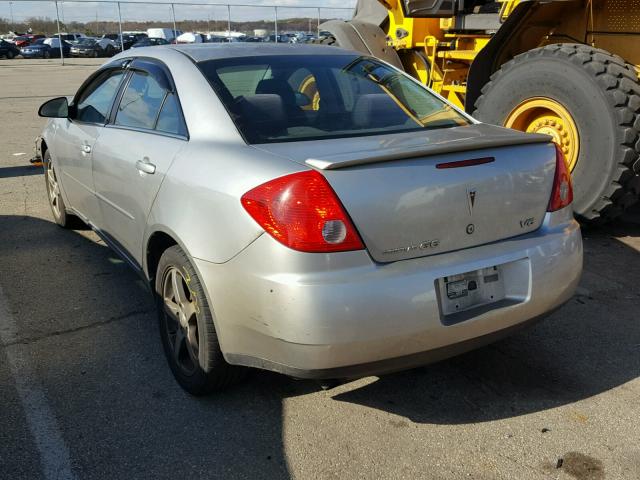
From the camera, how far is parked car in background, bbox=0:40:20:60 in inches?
1491

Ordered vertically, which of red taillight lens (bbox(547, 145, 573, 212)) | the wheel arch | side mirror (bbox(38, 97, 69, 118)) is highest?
side mirror (bbox(38, 97, 69, 118))

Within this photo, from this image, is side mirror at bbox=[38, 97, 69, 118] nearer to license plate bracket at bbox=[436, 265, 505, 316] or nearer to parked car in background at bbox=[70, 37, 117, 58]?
license plate bracket at bbox=[436, 265, 505, 316]

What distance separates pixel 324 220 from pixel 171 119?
1294mm

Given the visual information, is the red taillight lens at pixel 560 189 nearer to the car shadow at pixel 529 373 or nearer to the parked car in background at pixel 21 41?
the car shadow at pixel 529 373

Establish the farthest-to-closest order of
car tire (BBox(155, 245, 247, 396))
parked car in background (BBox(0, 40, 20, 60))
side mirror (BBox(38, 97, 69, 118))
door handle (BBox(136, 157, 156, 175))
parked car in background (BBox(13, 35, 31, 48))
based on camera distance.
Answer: parked car in background (BBox(13, 35, 31, 48)) < parked car in background (BBox(0, 40, 20, 60)) < side mirror (BBox(38, 97, 69, 118)) < door handle (BBox(136, 157, 156, 175)) < car tire (BBox(155, 245, 247, 396))

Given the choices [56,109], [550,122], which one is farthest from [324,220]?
[550,122]

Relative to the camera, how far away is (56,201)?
5.49 metres

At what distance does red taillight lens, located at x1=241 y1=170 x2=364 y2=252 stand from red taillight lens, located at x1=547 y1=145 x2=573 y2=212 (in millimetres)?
1055

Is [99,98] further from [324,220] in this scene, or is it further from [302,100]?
[324,220]

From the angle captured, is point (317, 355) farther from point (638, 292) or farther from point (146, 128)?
point (638, 292)

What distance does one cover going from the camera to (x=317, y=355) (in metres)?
2.35

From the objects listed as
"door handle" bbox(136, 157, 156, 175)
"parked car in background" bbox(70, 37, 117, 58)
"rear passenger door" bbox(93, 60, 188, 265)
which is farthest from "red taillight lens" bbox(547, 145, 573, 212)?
"parked car in background" bbox(70, 37, 117, 58)

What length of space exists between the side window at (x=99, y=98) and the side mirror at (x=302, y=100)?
1372mm

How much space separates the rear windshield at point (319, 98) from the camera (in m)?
2.98
